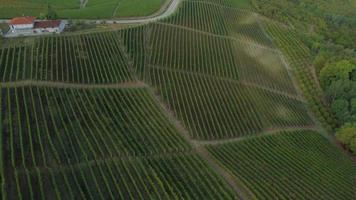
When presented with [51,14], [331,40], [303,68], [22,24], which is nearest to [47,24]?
[22,24]

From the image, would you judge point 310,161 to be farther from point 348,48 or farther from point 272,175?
point 348,48

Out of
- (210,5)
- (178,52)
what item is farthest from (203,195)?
(210,5)

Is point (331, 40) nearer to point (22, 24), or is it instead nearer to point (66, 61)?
point (66, 61)

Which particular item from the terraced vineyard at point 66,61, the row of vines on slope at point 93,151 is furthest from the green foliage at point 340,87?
the terraced vineyard at point 66,61

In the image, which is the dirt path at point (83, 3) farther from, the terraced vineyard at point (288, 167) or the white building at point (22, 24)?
the terraced vineyard at point (288, 167)

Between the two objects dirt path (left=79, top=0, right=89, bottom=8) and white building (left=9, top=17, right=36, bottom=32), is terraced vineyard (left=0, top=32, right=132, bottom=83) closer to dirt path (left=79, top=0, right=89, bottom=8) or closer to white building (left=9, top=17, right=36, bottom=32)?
white building (left=9, top=17, right=36, bottom=32)

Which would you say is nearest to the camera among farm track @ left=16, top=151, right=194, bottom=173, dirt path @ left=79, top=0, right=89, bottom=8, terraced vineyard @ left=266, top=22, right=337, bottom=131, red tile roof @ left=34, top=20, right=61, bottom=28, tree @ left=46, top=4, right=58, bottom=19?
farm track @ left=16, top=151, right=194, bottom=173

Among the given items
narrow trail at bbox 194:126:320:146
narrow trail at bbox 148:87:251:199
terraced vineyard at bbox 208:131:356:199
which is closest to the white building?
narrow trail at bbox 148:87:251:199
